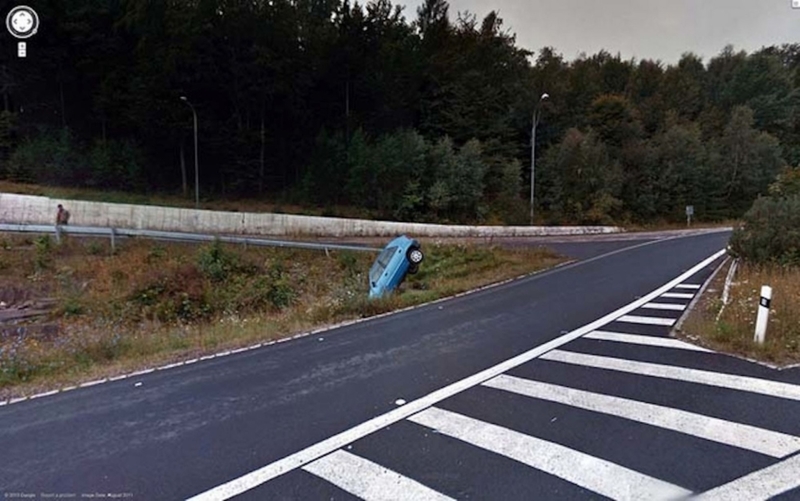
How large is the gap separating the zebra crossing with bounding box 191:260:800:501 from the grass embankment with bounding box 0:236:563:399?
4138 mm

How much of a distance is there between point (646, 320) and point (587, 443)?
509cm

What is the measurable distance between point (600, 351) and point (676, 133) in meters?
49.9

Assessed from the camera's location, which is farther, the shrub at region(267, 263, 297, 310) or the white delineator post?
the shrub at region(267, 263, 297, 310)

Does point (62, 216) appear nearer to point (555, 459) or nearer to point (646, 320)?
point (646, 320)

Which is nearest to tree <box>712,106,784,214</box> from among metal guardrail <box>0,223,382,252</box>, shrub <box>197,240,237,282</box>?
metal guardrail <box>0,223,382,252</box>

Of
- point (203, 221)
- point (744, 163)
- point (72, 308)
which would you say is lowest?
point (72, 308)

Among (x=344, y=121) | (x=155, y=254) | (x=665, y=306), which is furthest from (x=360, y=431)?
(x=344, y=121)

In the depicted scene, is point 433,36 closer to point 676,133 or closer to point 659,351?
point 676,133

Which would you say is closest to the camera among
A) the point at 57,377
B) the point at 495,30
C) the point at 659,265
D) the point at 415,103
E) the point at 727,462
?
the point at 727,462

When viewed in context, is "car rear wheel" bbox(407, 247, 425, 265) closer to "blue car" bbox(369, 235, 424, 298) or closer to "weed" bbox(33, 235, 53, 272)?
"blue car" bbox(369, 235, 424, 298)

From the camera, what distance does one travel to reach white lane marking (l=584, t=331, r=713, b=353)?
623 centimetres

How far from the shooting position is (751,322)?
652 centimetres

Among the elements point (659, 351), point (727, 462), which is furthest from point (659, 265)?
point (727, 462)

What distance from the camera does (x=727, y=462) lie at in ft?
11.0
